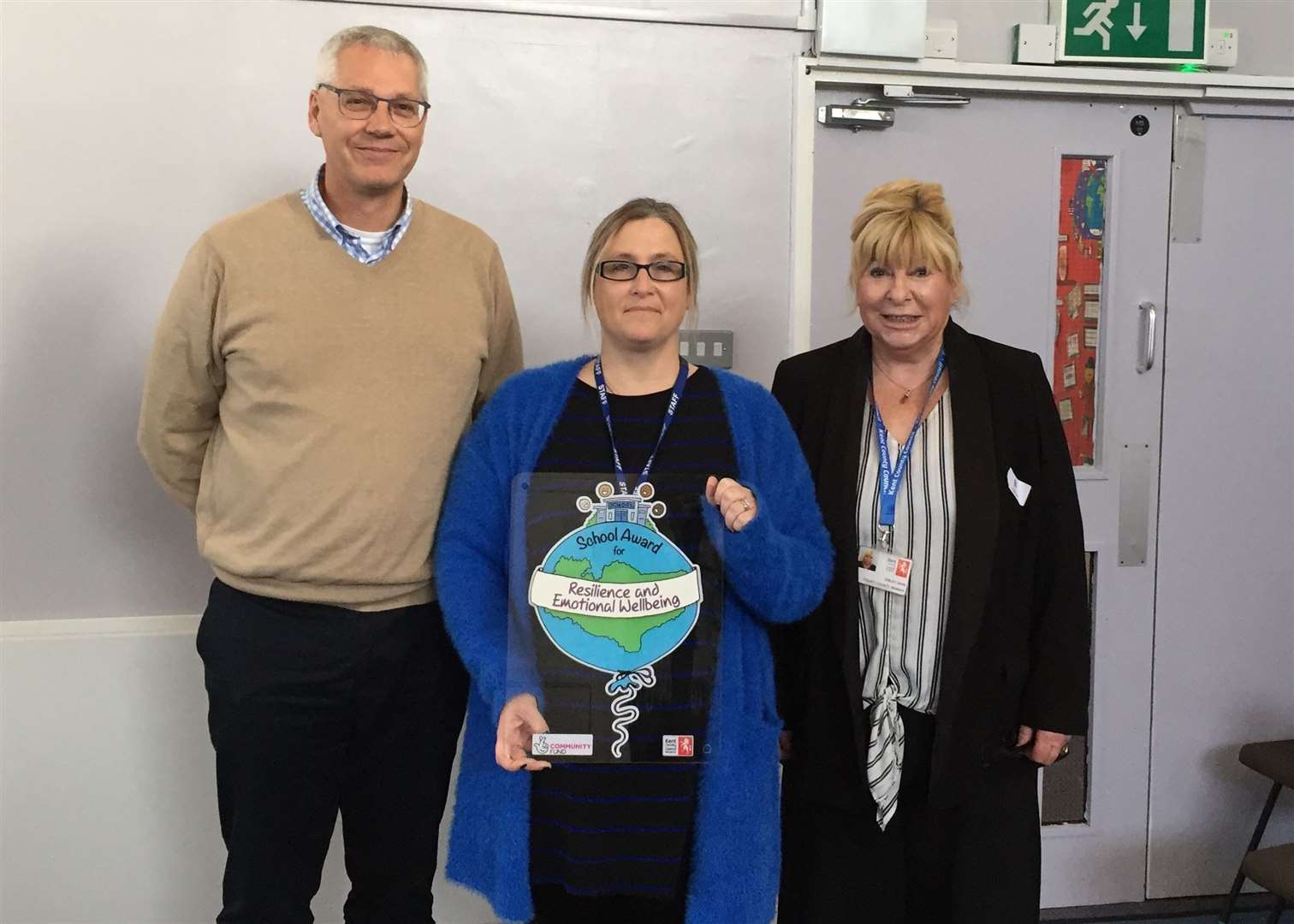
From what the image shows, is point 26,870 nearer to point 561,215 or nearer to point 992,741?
point 561,215

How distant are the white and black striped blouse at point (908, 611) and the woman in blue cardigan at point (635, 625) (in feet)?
0.48

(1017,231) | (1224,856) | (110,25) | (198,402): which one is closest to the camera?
(198,402)

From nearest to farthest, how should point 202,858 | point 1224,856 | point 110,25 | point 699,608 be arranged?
point 699,608 → point 110,25 → point 202,858 → point 1224,856

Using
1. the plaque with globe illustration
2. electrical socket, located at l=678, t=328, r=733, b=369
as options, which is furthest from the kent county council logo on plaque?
electrical socket, located at l=678, t=328, r=733, b=369

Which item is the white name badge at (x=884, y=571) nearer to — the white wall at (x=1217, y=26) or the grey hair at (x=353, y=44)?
the grey hair at (x=353, y=44)

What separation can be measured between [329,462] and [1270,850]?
2510 millimetres

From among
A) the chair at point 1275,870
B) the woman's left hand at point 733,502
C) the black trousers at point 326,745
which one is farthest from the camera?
the chair at point 1275,870

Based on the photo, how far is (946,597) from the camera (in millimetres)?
1788

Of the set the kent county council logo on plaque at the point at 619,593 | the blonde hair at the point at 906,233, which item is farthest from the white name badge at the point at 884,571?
the blonde hair at the point at 906,233

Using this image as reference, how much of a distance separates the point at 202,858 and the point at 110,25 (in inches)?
78.9

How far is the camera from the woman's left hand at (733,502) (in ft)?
5.34

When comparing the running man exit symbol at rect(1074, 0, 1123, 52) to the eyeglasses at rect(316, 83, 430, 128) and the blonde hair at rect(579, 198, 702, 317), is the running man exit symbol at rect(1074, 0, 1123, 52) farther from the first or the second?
the eyeglasses at rect(316, 83, 430, 128)

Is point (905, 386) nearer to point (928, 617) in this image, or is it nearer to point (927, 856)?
point (928, 617)

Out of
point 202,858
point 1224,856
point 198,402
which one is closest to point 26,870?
point 202,858
